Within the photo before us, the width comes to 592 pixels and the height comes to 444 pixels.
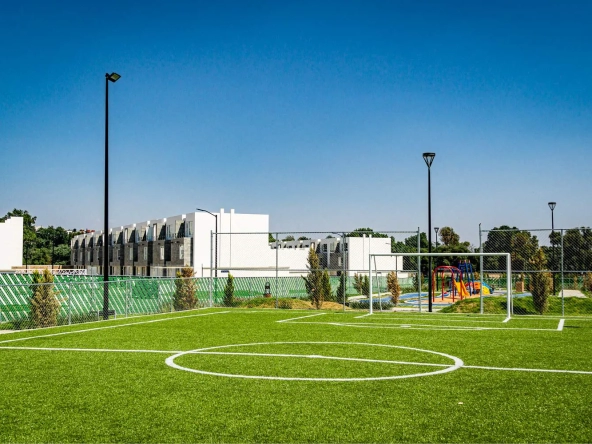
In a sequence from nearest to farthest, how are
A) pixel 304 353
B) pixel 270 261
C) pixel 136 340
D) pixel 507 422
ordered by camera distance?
pixel 507 422, pixel 304 353, pixel 136 340, pixel 270 261

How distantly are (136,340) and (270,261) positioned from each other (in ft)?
168

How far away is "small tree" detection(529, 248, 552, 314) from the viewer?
2312cm

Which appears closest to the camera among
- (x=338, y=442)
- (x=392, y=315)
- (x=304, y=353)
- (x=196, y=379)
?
(x=338, y=442)

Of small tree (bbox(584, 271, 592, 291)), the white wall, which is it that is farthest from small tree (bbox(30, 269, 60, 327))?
the white wall

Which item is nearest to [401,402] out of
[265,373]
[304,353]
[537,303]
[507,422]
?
[507,422]

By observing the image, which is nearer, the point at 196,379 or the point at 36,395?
the point at 36,395

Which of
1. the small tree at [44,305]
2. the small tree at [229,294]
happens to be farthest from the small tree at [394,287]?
the small tree at [44,305]

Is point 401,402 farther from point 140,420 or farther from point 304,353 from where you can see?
point 304,353

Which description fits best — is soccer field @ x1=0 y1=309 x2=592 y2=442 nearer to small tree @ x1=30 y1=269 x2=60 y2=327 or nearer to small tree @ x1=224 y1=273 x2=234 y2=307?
small tree @ x1=30 y1=269 x2=60 y2=327

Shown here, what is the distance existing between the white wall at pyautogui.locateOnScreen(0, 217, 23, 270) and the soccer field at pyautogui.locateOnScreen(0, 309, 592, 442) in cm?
6636

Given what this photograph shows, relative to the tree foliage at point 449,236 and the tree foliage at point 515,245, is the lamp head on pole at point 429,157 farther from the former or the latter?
the tree foliage at point 449,236

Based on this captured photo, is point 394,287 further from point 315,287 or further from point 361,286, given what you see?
point 315,287

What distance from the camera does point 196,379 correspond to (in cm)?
842

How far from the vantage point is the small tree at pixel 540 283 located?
23.1 m
